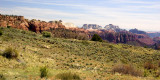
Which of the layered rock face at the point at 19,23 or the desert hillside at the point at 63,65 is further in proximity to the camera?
the layered rock face at the point at 19,23

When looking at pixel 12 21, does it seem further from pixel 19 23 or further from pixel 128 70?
pixel 128 70

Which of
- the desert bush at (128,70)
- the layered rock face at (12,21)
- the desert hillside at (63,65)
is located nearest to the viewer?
the desert hillside at (63,65)

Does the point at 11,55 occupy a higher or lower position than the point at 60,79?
higher

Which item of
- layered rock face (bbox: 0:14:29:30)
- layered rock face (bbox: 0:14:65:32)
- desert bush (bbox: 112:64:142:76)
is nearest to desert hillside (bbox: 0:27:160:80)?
desert bush (bbox: 112:64:142:76)

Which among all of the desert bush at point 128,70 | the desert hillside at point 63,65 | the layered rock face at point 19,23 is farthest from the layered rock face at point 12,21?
the desert bush at point 128,70

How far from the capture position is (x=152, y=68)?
21.5 meters

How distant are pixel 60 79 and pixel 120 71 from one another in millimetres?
8390

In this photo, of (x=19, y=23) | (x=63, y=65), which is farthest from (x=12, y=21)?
(x=63, y=65)

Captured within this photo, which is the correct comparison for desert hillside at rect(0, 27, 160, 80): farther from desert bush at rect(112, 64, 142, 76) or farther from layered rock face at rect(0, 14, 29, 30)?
layered rock face at rect(0, 14, 29, 30)

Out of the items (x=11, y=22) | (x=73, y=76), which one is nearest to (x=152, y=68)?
(x=73, y=76)

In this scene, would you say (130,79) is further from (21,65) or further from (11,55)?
(11,55)

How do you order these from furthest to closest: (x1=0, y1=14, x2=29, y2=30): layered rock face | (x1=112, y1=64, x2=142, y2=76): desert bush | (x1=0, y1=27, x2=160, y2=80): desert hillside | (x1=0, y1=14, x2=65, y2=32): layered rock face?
(x1=0, y1=14, x2=65, y2=32): layered rock face < (x1=0, y1=14, x2=29, y2=30): layered rock face < (x1=112, y1=64, x2=142, y2=76): desert bush < (x1=0, y1=27, x2=160, y2=80): desert hillside

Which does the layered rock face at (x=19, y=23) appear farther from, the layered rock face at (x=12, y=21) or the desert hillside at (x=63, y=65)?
the desert hillside at (x=63, y=65)

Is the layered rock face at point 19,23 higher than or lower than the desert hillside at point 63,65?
higher
